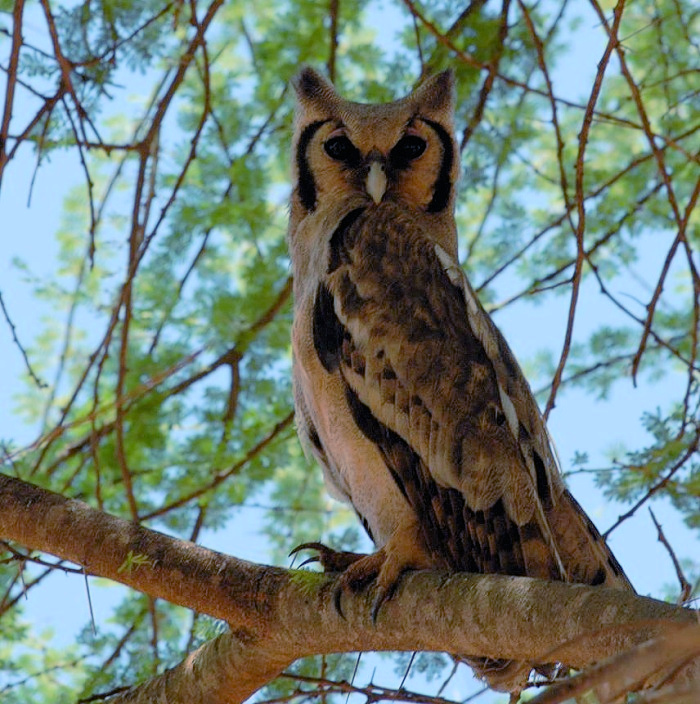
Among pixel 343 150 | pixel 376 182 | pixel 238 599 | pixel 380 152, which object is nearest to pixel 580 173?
pixel 376 182

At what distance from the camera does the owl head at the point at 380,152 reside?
310cm

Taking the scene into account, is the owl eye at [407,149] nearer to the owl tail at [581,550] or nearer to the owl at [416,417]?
the owl at [416,417]

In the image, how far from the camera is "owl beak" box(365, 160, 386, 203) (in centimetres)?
290

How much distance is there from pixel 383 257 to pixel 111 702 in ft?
3.89

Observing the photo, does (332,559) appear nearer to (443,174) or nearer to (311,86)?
(443,174)

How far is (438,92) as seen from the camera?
3.32 meters

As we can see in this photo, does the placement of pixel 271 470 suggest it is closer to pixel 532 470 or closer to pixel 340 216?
pixel 340 216

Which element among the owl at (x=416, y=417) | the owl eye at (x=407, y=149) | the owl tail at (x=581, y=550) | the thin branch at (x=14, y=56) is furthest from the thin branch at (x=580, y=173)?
the thin branch at (x=14, y=56)

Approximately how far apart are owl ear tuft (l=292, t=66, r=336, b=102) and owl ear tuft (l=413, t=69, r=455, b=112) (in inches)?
10.5

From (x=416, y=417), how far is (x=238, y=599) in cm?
56

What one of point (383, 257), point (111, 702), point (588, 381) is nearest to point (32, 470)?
point (111, 702)

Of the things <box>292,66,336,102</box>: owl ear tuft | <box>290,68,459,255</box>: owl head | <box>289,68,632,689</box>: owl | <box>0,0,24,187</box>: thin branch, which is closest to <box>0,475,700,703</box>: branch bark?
<box>289,68,632,689</box>: owl

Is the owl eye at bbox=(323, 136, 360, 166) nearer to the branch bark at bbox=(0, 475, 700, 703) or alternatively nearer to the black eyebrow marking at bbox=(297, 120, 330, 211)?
the black eyebrow marking at bbox=(297, 120, 330, 211)

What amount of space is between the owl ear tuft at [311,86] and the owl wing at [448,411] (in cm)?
75
